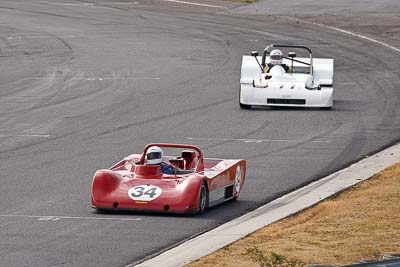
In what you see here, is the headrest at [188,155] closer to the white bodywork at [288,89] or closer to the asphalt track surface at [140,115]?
the asphalt track surface at [140,115]

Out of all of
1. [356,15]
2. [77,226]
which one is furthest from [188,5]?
[77,226]

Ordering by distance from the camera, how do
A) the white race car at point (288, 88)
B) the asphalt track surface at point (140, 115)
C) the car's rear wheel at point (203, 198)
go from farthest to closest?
1. the white race car at point (288, 88)
2. the car's rear wheel at point (203, 198)
3. the asphalt track surface at point (140, 115)

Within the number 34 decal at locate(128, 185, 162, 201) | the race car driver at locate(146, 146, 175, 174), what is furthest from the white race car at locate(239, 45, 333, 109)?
the number 34 decal at locate(128, 185, 162, 201)

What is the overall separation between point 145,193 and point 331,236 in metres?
3.46

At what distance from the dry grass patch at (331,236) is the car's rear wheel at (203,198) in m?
1.32

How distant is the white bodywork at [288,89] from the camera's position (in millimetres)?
29891

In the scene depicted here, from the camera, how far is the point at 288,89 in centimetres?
2986

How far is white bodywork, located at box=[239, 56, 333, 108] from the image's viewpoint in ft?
98.1

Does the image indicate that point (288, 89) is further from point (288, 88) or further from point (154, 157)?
point (154, 157)

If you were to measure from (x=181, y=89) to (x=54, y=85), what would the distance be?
3611 millimetres

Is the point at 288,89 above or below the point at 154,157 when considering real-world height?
below

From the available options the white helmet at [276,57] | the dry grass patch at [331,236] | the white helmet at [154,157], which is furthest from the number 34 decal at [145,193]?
the white helmet at [276,57]

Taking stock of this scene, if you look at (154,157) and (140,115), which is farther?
(140,115)

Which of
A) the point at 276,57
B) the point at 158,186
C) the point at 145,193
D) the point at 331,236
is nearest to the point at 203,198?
the point at 158,186
